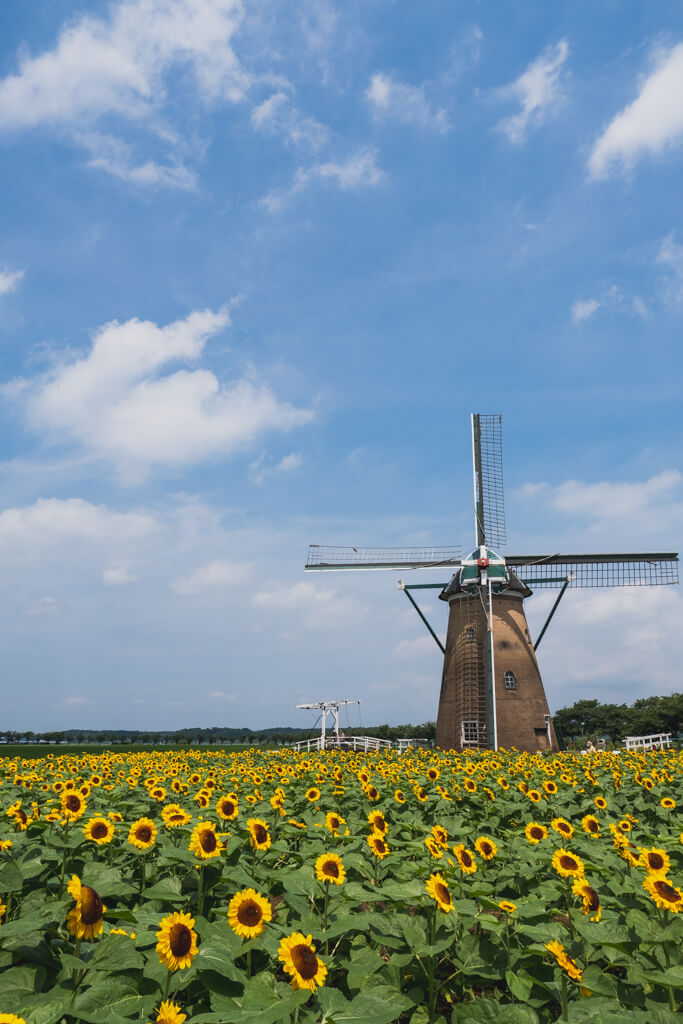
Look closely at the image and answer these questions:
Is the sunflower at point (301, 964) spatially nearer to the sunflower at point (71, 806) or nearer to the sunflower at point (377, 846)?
the sunflower at point (377, 846)

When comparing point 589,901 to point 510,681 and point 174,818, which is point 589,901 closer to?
point 174,818

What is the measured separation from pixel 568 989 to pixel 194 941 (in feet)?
6.51

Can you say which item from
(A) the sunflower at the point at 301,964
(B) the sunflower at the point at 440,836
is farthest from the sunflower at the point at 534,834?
(A) the sunflower at the point at 301,964

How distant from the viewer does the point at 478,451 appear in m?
32.2

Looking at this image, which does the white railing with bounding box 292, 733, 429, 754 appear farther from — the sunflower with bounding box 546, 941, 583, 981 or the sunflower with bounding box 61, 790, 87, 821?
the sunflower with bounding box 546, 941, 583, 981

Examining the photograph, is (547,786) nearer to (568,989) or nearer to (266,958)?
(568,989)

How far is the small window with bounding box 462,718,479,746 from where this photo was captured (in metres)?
25.0

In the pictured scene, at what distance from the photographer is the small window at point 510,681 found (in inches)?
1017

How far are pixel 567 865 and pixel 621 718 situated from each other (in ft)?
182

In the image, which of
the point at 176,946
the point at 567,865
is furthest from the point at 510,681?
the point at 176,946

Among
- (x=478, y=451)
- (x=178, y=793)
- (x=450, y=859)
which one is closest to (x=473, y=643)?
(x=478, y=451)

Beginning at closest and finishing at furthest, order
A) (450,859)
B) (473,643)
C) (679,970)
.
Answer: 1. (679,970)
2. (450,859)
3. (473,643)

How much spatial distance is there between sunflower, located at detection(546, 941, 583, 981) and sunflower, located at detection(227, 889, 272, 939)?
4.73 ft

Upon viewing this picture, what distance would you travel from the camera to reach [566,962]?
3145mm
